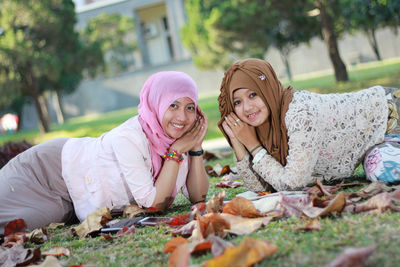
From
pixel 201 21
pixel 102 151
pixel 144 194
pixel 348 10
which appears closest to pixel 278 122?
pixel 144 194

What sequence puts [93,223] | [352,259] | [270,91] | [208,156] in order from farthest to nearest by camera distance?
[208,156] → [270,91] → [93,223] → [352,259]

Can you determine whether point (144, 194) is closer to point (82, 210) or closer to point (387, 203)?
point (82, 210)

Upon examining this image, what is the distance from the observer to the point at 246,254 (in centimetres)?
162

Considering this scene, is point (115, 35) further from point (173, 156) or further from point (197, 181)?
point (173, 156)

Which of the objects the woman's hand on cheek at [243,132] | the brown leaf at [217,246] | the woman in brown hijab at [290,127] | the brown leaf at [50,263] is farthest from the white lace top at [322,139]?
the brown leaf at [50,263]

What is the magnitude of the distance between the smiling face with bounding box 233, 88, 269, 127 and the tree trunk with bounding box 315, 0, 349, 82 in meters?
10.5

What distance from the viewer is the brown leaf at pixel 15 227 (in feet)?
9.32

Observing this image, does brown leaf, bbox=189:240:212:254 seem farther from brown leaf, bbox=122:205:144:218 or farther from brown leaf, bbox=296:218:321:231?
brown leaf, bbox=122:205:144:218

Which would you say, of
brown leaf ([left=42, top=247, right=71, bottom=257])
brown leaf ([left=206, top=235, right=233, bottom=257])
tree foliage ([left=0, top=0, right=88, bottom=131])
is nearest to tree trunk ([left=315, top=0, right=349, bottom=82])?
tree foliage ([left=0, top=0, right=88, bottom=131])

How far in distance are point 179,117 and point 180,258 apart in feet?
4.78

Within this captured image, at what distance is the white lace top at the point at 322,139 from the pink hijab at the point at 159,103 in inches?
21.8

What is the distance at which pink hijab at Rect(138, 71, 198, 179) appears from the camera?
309 centimetres

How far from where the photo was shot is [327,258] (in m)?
1.61

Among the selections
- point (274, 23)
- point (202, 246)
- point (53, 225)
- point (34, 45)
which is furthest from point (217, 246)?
point (34, 45)
